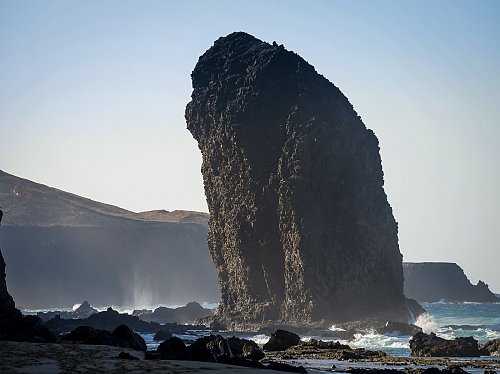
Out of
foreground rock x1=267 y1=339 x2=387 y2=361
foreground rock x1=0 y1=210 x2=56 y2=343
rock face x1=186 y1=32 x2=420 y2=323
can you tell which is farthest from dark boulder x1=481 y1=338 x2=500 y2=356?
rock face x1=186 y1=32 x2=420 y2=323

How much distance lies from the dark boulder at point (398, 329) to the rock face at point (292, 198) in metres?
13.0

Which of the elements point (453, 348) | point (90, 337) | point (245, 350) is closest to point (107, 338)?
point (90, 337)

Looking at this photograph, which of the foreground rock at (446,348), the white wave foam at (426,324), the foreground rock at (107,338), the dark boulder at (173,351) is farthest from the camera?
the white wave foam at (426,324)

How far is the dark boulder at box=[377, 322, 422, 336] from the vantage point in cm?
8099

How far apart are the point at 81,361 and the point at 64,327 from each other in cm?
5838

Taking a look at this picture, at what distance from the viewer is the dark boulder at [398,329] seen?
8099cm

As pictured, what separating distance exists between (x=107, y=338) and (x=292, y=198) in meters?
62.4

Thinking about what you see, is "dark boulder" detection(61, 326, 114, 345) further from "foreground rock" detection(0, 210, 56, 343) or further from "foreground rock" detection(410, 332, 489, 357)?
"foreground rock" detection(410, 332, 489, 357)

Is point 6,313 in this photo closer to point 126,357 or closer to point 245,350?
point 245,350

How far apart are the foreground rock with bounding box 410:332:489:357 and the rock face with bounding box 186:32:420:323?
4042 centimetres

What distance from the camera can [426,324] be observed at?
9544 centimetres

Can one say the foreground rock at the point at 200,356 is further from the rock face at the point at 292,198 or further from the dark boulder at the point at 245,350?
the rock face at the point at 292,198

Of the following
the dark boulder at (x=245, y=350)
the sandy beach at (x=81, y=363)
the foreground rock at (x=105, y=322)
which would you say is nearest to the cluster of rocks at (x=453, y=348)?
the dark boulder at (x=245, y=350)

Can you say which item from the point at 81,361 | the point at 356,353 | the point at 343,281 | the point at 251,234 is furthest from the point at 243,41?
the point at 81,361
